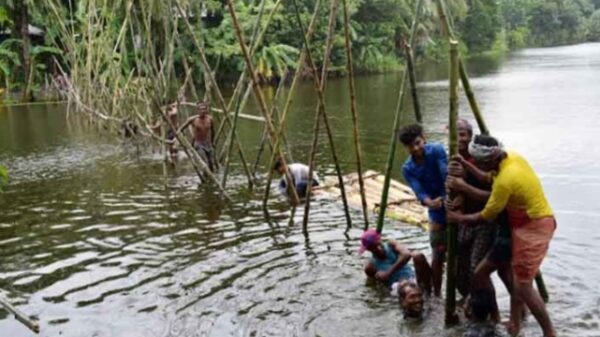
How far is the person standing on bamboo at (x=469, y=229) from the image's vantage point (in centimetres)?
618

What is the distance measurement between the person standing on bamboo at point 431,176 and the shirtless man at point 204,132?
322 inches

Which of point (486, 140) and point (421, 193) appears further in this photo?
point (421, 193)

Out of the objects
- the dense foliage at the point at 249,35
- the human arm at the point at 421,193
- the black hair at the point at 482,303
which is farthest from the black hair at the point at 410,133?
the dense foliage at the point at 249,35

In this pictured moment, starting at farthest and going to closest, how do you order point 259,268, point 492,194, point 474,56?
1. point 474,56
2. point 259,268
3. point 492,194

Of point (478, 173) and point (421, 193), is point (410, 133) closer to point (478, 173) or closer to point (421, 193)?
point (421, 193)

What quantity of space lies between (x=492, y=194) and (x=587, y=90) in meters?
27.3

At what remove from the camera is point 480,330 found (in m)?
6.62

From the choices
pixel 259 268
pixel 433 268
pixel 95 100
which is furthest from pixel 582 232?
pixel 95 100

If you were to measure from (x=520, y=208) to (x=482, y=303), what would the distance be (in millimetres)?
1219

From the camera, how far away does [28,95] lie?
33219 mm

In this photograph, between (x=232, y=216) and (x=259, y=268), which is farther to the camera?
(x=232, y=216)

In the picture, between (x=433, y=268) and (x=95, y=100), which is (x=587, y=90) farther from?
(x=433, y=268)

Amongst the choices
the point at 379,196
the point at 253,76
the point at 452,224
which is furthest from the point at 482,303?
the point at 379,196

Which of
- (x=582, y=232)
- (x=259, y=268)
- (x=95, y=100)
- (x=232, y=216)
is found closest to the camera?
(x=259, y=268)
